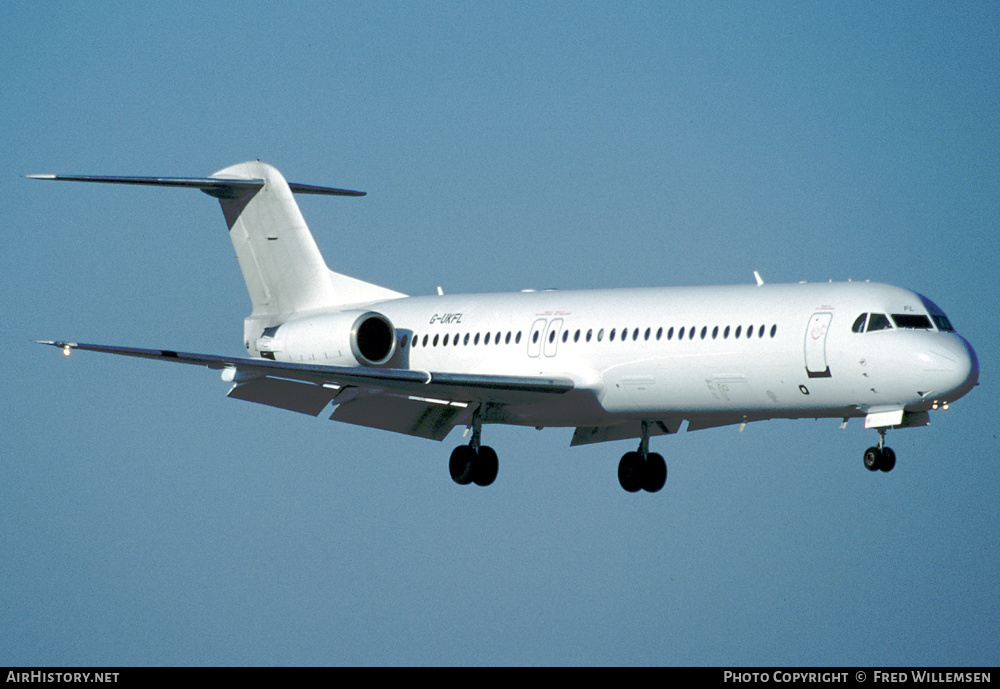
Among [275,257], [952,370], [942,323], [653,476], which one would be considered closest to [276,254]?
[275,257]

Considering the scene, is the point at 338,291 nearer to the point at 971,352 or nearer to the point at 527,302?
the point at 527,302

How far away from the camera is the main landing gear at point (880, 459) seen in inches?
1350

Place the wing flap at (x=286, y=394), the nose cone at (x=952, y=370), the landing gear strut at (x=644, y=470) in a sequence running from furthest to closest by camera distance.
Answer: the landing gear strut at (x=644, y=470)
the wing flap at (x=286, y=394)
the nose cone at (x=952, y=370)

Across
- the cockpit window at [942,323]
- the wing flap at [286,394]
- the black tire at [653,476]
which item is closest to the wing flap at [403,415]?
the wing flap at [286,394]

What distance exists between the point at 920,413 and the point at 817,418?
2.39 metres

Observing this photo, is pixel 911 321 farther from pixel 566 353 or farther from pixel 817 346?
pixel 566 353

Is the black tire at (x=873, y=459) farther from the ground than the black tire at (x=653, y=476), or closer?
closer

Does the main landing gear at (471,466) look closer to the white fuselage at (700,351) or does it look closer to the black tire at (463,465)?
the black tire at (463,465)

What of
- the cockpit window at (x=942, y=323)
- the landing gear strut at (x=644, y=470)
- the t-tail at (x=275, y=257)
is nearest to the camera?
the cockpit window at (x=942, y=323)

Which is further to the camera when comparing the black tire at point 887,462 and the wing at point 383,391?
the wing at point 383,391

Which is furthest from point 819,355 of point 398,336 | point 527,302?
point 398,336

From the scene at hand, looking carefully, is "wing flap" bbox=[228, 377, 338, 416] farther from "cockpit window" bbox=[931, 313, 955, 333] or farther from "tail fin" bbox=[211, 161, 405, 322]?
"cockpit window" bbox=[931, 313, 955, 333]

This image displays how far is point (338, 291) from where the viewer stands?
147ft

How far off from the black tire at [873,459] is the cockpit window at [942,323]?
107 inches
